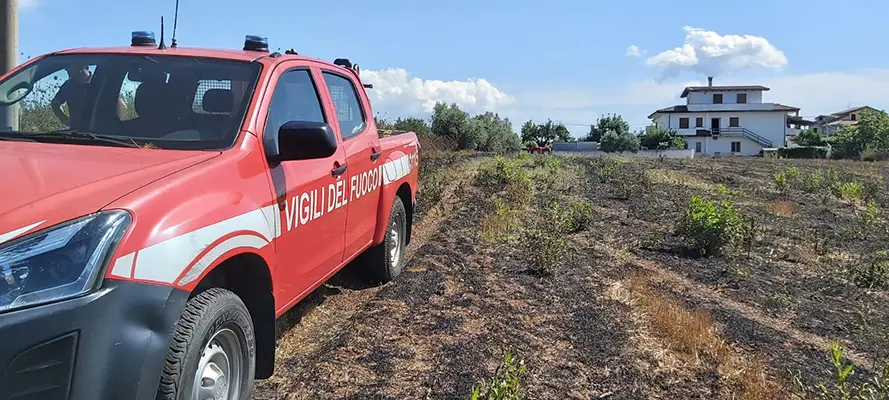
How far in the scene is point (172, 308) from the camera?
2.37 m

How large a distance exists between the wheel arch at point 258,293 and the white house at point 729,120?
79.0 meters

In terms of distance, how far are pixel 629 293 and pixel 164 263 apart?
13.9 feet

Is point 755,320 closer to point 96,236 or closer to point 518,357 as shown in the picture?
point 518,357

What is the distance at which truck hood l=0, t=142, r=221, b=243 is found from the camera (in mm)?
2191

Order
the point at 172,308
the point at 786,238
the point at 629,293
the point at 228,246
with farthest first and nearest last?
the point at 786,238, the point at 629,293, the point at 228,246, the point at 172,308

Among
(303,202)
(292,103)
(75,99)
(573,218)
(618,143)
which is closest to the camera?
(303,202)

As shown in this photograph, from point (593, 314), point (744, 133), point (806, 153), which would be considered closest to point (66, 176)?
point (593, 314)

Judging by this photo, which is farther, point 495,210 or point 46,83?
point 495,210

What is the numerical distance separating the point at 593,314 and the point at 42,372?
152 inches

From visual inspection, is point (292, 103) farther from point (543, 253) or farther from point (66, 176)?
point (543, 253)

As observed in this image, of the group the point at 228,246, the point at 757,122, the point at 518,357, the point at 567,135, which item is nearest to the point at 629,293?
the point at 518,357

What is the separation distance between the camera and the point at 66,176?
2527mm

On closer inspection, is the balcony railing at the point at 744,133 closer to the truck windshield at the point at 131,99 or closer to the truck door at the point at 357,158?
the truck door at the point at 357,158

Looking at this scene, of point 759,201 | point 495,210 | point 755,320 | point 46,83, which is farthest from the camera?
point 759,201
